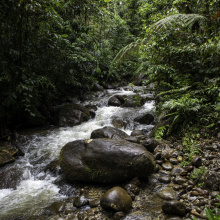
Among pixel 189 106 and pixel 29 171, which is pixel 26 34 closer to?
pixel 29 171

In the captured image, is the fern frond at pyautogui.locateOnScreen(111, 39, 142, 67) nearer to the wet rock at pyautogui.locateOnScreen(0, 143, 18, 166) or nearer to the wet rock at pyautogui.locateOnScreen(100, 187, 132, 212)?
the wet rock at pyautogui.locateOnScreen(100, 187, 132, 212)

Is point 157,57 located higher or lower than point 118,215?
higher

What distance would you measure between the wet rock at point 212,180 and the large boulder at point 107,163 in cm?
97

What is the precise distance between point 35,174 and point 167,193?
2879 millimetres

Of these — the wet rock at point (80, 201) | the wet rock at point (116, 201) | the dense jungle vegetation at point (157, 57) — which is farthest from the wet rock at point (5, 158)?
the wet rock at point (116, 201)

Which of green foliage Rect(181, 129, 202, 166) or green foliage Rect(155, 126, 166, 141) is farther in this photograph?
green foliage Rect(155, 126, 166, 141)

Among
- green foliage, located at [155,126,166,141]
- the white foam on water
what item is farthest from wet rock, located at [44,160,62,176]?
green foliage, located at [155,126,166,141]

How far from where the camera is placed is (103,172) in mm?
3244

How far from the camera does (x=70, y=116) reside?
701 centimetres

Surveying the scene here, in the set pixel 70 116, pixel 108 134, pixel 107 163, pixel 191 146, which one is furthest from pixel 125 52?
pixel 70 116

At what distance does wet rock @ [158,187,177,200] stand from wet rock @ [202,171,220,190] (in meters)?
0.53

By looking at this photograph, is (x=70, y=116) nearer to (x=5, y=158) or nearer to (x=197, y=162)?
(x=5, y=158)

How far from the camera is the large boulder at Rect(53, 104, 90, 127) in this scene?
675cm

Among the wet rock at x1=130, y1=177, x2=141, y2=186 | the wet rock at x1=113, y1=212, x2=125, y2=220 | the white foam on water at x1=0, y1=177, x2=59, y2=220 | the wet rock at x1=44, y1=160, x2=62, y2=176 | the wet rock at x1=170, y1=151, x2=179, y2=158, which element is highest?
the wet rock at x1=170, y1=151, x2=179, y2=158
